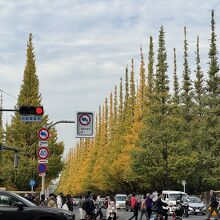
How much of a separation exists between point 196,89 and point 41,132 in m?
44.1

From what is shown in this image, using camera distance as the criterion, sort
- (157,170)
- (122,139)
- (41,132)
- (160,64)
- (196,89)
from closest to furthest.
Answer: (41,132) → (157,170) → (160,64) → (196,89) → (122,139)

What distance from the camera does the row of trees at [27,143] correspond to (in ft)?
198

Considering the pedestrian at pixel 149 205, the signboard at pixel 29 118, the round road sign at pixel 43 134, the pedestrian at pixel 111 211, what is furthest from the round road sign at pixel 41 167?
the pedestrian at pixel 149 205

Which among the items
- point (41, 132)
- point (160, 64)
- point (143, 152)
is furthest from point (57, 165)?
point (41, 132)

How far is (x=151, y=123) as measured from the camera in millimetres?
56500

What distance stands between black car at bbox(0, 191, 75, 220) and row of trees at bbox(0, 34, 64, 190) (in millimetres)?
43471

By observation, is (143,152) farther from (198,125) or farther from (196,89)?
(196,89)

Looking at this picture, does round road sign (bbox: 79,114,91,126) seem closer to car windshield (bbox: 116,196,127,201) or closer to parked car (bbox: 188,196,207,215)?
parked car (bbox: 188,196,207,215)

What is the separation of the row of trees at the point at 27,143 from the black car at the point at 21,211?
143 feet

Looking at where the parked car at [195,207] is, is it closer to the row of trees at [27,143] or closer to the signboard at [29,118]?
the row of trees at [27,143]

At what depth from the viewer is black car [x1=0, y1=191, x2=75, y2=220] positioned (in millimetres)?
15984

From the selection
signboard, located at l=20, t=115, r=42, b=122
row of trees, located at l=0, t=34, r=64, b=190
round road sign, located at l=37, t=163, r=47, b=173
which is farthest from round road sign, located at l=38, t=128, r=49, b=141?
row of trees, located at l=0, t=34, r=64, b=190

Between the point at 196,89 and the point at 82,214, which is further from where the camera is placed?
the point at 196,89

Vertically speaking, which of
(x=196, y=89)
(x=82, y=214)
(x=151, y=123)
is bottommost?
(x=82, y=214)
